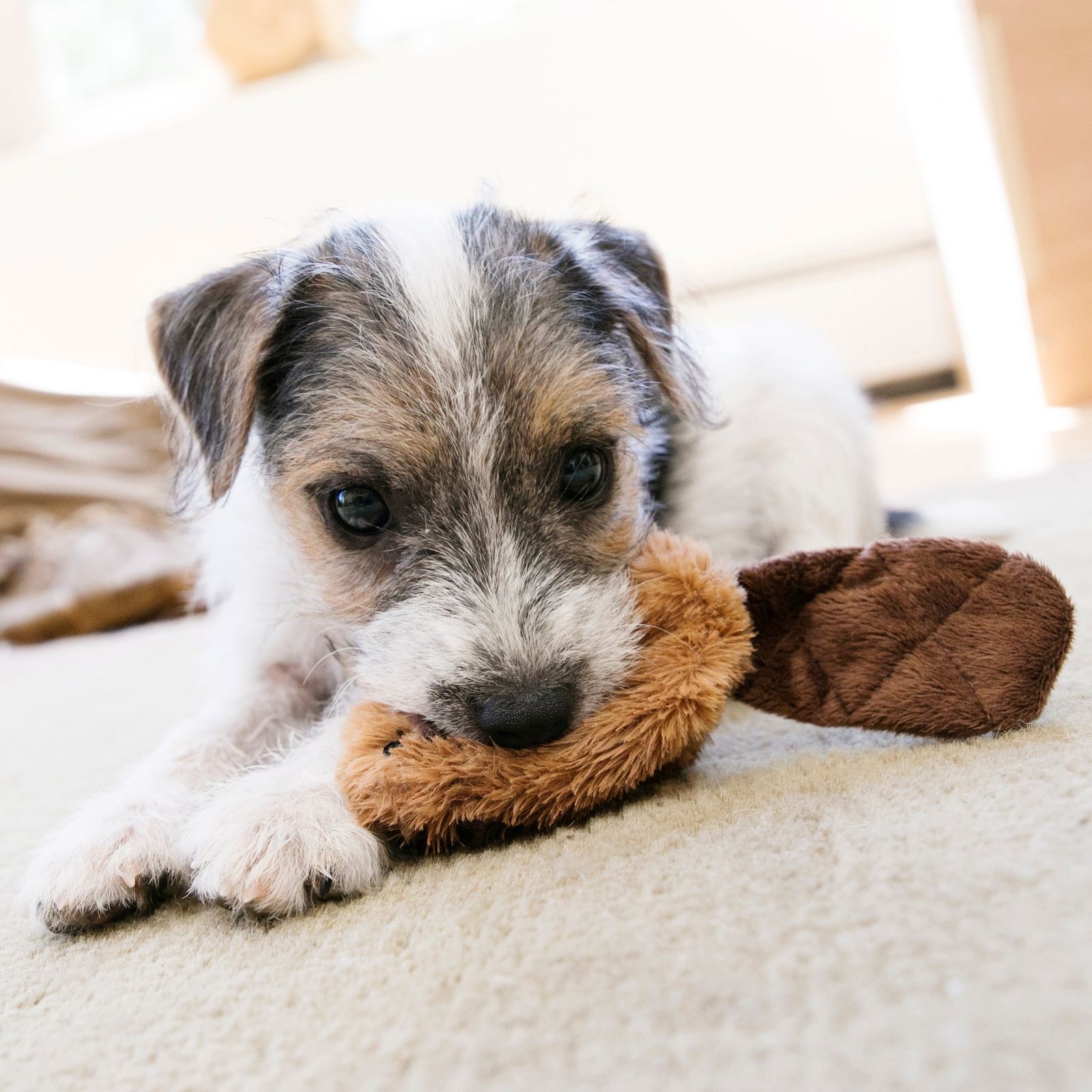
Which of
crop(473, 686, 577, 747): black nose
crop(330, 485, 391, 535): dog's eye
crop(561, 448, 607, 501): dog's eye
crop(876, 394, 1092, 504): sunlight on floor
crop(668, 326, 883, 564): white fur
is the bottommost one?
crop(876, 394, 1092, 504): sunlight on floor

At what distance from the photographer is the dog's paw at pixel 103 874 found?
1302mm

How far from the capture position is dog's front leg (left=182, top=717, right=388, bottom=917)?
48.9 inches

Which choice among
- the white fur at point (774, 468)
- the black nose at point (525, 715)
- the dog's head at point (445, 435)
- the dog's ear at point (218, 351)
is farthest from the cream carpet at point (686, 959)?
the white fur at point (774, 468)

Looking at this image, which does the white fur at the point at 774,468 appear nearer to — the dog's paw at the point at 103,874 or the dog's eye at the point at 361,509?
the dog's eye at the point at 361,509

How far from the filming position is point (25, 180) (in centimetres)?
685

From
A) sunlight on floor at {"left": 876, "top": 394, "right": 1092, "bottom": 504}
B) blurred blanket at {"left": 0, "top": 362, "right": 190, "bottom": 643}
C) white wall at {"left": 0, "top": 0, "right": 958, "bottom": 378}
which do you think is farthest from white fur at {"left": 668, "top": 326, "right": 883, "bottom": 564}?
white wall at {"left": 0, "top": 0, "right": 958, "bottom": 378}

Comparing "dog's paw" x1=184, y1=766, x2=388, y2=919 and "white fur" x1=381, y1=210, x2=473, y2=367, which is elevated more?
"white fur" x1=381, y1=210, x2=473, y2=367

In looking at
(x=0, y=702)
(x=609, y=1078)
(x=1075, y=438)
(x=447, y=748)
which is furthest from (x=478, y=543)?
(x=1075, y=438)

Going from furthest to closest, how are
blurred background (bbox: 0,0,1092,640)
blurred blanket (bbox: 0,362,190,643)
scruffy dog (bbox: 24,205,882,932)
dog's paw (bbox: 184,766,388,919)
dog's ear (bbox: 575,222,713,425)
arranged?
blurred background (bbox: 0,0,1092,640) < blurred blanket (bbox: 0,362,190,643) < dog's ear (bbox: 575,222,713,425) < scruffy dog (bbox: 24,205,882,932) < dog's paw (bbox: 184,766,388,919)

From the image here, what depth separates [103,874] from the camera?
132cm

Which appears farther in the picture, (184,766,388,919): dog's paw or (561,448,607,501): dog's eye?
(561,448,607,501): dog's eye

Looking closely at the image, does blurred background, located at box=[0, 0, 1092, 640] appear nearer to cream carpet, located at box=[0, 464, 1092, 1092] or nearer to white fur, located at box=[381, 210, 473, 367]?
white fur, located at box=[381, 210, 473, 367]

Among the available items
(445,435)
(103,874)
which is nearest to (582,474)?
(445,435)

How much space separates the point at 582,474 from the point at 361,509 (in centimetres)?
39
